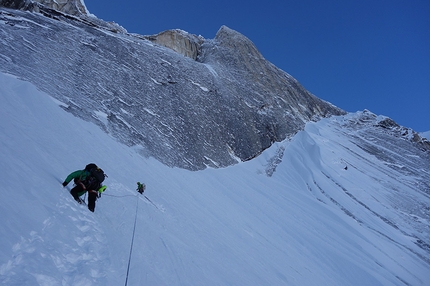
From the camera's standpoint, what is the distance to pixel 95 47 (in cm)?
2172

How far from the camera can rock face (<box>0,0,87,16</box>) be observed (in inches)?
774

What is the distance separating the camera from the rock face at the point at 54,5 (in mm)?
19655

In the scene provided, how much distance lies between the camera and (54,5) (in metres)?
35.5

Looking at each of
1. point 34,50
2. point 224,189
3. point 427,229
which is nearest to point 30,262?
point 224,189

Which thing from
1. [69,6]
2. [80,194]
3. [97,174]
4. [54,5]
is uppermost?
[69,6]

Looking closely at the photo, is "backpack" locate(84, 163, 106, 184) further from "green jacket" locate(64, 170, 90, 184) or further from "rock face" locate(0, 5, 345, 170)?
"rock face" locate(0, 5, 345, 170)

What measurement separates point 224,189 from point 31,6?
2095cm

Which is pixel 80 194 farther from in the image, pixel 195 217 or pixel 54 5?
pixel 54 5

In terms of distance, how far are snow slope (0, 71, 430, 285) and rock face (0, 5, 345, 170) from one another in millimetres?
1640

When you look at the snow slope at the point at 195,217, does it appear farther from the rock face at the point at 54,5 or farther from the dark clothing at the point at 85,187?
the rock face at the point at 54,5

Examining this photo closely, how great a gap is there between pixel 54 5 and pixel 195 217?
3834 centimetres

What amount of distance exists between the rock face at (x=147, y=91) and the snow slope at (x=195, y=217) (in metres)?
1.64

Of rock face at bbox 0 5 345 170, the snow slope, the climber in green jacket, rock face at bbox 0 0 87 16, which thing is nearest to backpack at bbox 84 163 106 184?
the climber in green jacket

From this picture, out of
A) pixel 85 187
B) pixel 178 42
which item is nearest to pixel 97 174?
pixel 85 187
